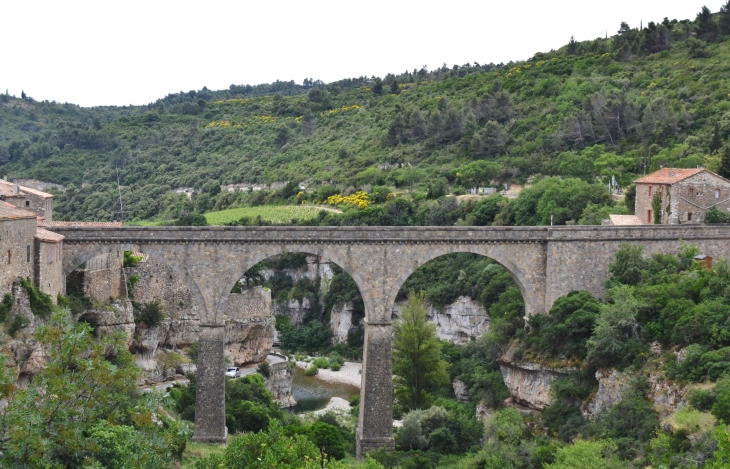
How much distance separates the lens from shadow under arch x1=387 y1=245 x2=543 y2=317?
4400 centimetres

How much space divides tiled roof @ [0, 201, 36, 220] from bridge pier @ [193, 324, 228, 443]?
28.5ft

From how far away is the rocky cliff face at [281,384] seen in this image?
55906mm

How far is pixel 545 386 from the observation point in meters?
44.4

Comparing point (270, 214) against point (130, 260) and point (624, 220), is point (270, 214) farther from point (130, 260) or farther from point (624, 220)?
point (624, 220)

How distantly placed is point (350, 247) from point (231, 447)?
54.9 ft

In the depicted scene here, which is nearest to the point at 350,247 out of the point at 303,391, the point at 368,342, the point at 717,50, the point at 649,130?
the point at 368,342

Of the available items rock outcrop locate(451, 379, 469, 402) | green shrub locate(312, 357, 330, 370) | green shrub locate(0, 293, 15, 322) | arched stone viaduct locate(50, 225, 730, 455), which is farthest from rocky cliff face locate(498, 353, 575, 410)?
green shrub locate(0, 293, 15, 322)

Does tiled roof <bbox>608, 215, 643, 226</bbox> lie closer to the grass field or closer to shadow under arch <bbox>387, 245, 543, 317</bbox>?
shadow under arch <bbox>387, 245, 543, 317</bbox>

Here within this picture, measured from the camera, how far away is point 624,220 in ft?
169

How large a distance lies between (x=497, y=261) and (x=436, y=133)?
142ft

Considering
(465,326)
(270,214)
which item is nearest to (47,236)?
(465,326)

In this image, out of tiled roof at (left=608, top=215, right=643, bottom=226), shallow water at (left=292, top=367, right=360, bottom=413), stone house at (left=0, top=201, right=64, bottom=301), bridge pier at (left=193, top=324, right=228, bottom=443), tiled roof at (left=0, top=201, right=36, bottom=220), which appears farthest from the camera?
shallow water at (left=292, top=367, right=360, bottom=413)

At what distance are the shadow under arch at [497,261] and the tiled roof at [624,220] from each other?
8464mm

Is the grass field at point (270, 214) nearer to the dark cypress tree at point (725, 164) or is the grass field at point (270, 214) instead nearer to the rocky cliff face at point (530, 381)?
the rocky cliff face at point (530, 381)
